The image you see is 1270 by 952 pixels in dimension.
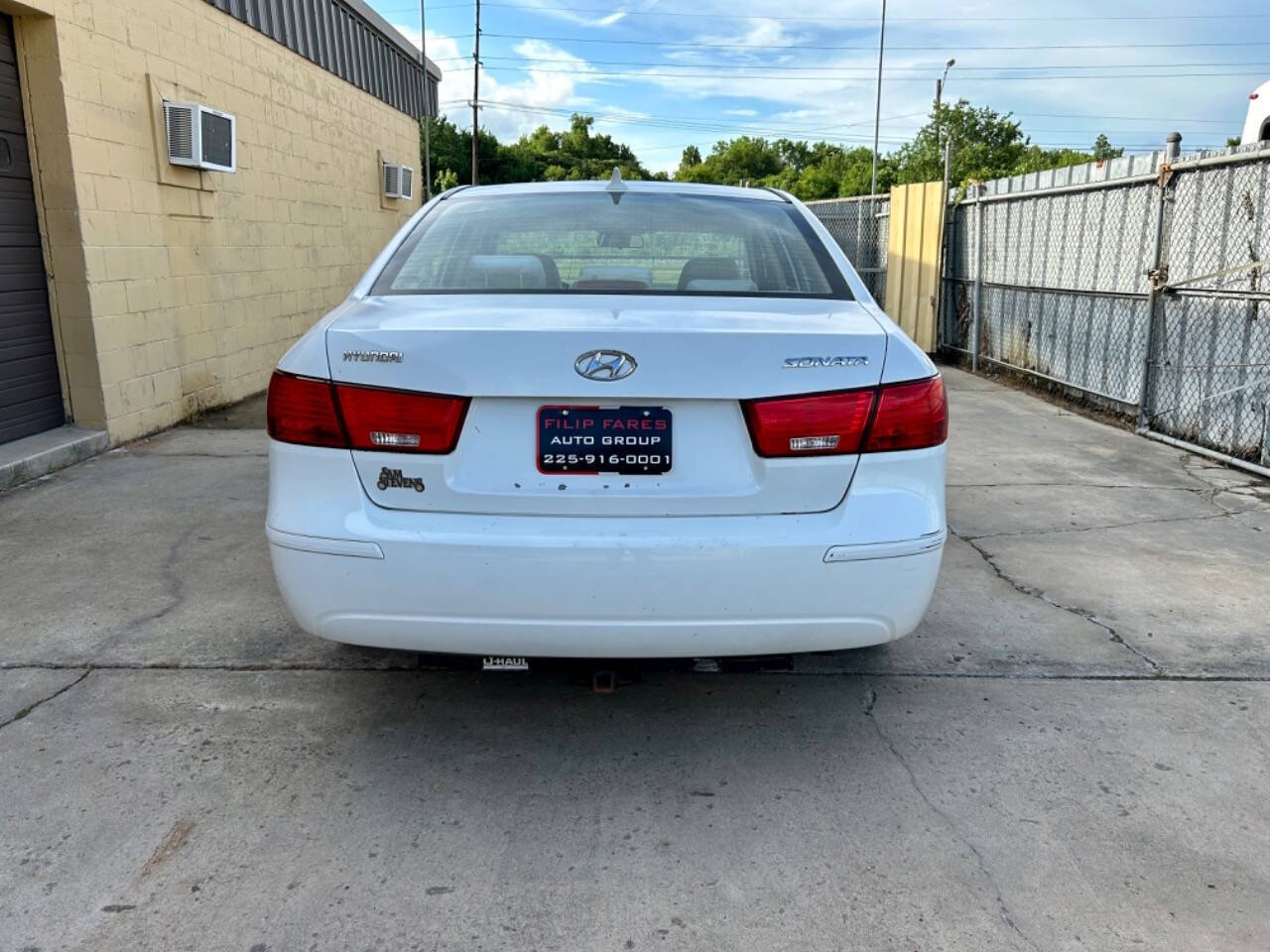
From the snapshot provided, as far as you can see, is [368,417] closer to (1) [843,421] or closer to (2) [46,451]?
(1) [843,421]

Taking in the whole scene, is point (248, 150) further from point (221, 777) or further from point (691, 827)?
point (691, 827)

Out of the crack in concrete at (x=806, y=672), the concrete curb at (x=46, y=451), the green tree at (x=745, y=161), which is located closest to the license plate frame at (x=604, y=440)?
the crack in concrete at (x=806, y=672)

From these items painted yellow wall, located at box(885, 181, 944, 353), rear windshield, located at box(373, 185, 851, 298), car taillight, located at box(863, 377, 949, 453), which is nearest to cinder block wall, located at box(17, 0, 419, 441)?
rear windshield, located at box(373, 185, 851, 298)

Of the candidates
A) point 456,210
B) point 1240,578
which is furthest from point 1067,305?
point 456,210

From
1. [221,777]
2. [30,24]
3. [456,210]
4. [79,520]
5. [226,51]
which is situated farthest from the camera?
[226,51]

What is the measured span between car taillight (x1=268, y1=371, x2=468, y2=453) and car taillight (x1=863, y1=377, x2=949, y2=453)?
40.9 inches

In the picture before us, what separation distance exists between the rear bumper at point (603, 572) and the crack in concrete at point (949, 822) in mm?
504

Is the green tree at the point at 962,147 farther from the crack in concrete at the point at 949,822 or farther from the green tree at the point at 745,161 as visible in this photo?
the crack in concrete at the point at 949,822

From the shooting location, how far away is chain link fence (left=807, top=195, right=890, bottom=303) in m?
13.9

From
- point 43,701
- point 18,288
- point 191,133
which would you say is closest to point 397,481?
point 43,701

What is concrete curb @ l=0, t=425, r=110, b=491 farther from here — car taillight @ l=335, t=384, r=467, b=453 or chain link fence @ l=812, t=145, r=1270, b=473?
chain link fence @ l=812, t=145, r=1270, b=473

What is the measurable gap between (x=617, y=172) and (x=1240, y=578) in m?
3.27

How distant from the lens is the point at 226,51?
8953 millimetres

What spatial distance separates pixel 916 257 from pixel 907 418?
10895mm
